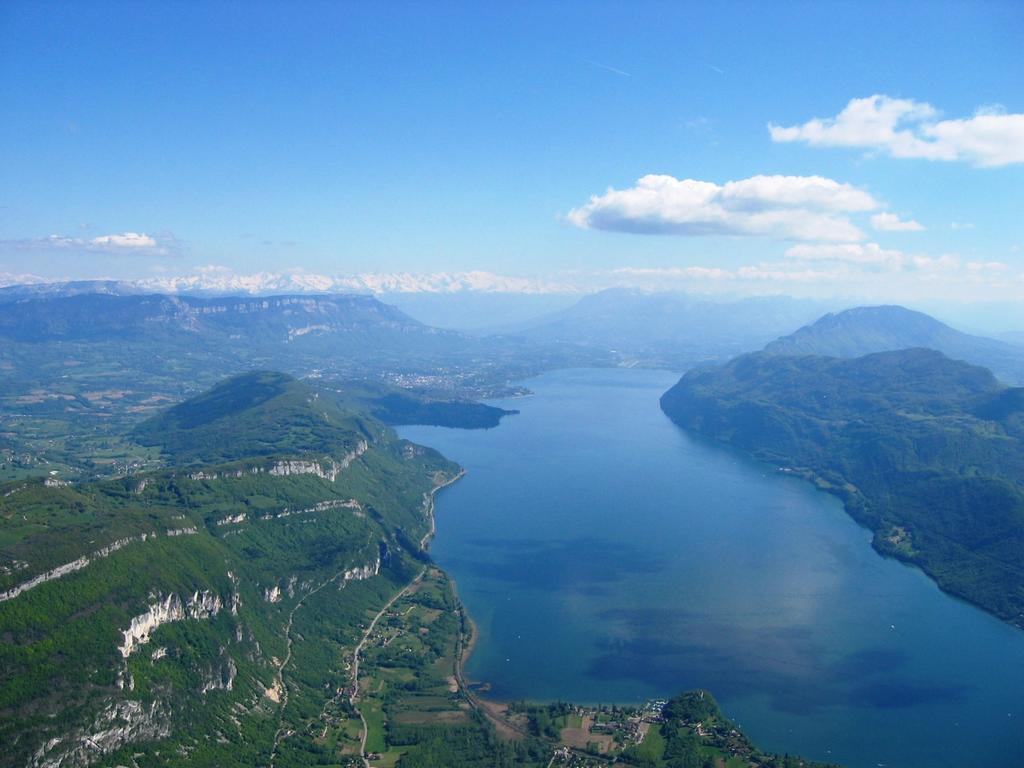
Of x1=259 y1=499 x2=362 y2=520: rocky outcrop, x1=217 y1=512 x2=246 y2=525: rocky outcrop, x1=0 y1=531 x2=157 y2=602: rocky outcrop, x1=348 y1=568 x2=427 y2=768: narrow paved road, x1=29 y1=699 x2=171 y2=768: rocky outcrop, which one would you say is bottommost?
x1=348 y1=568 x2=427 y2=768: narrow paved road

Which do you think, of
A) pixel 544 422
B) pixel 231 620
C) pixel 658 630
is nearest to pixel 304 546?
pixel 231 620

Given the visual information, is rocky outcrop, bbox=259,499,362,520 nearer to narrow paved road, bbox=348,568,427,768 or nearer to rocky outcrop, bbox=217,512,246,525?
rocky outcrop, bbox=217,512,246,525

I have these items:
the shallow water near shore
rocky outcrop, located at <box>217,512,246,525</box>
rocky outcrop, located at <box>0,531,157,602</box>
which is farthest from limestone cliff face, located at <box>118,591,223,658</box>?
the shallow water near shore

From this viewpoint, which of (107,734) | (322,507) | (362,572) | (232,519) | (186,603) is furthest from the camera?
(322,507)

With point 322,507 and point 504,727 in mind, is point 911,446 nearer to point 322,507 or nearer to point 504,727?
point 322,507

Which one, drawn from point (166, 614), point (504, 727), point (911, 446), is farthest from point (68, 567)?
point (911, 446)

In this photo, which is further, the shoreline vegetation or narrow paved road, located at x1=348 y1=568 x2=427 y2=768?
narrow paved road, located at x1=348 y1=568 x2=427 y2=768
